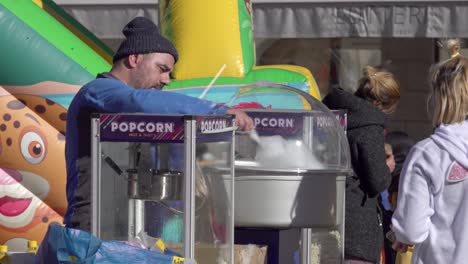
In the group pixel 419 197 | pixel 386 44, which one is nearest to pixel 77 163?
pixel 419 197

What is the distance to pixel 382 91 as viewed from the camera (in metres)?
5.15

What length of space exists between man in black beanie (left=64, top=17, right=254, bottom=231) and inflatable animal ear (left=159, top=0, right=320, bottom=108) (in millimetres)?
2190

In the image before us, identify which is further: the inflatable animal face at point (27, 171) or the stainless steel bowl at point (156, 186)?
the inflatable animal face at point (27, 171)

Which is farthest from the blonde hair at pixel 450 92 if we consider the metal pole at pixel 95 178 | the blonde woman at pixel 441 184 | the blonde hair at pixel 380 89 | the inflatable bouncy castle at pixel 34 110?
the inflatable bouncy castle at pixel 34 110

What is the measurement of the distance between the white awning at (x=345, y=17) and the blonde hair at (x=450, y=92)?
12.1ft

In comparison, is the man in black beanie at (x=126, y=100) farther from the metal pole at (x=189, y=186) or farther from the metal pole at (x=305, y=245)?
the metal pole at (x=305, y=245)

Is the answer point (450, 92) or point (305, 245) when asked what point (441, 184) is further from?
point (305, 245)

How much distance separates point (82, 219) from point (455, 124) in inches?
51.6

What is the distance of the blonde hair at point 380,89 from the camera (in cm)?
515

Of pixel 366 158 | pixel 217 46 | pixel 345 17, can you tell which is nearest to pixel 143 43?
pixel 366 158

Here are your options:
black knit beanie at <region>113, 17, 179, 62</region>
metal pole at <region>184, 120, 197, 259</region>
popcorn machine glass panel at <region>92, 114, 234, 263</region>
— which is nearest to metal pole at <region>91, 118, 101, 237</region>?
popcorn machine glass panel at <region>92, 114, 234, 263</region>

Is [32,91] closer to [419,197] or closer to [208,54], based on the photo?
[208,54]

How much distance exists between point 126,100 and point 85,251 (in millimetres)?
567

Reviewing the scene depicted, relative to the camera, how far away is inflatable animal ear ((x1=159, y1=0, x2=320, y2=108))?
6.13m
